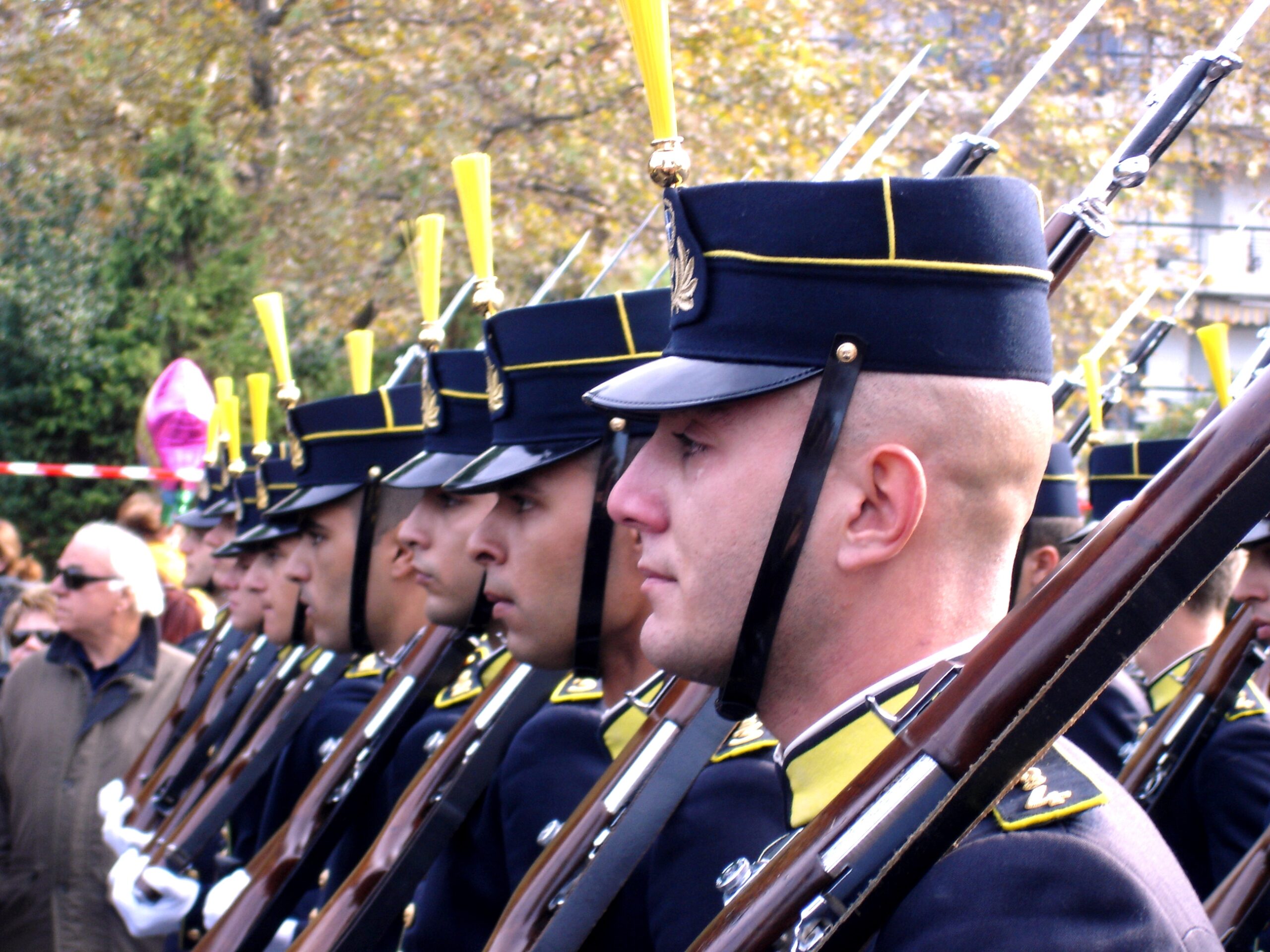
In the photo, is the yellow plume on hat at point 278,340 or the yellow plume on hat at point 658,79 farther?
the yellow plume on hat at point 278,340

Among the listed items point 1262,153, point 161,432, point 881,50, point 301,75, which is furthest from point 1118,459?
point 301,75

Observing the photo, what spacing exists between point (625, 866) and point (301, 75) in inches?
517

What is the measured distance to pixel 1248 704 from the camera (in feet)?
11.8

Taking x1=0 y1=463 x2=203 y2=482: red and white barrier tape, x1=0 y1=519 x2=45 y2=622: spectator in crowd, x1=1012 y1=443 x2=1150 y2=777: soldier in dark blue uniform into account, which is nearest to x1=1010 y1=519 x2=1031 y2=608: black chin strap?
x1=1012 y1=443 x2=1150 y2=777: soldier in dark blue uniform

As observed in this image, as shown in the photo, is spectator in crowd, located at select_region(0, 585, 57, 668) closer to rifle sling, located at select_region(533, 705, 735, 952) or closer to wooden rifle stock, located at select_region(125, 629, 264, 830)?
wooden rifle stock, located at select_region(125, 629, 264, 830)

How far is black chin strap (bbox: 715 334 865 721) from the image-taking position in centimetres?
162

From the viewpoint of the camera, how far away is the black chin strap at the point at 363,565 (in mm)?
4254

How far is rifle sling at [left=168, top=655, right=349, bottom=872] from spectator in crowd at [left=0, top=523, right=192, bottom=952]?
1028 millimetres

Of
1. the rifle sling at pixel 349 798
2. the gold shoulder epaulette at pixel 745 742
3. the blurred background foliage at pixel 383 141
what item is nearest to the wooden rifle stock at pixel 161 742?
the rifle sling at pixel 349 798

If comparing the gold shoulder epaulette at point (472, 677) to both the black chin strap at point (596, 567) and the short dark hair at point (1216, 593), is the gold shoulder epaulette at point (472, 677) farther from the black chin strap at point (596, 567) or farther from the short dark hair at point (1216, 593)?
the short dark hair at point (1216, 593)

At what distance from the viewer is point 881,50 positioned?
11.2 metres

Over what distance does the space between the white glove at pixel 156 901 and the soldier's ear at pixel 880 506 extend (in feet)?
11.4

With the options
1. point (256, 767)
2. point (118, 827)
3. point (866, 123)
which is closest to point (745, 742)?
point (866, 123)

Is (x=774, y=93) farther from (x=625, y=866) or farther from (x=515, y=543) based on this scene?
(x=625, y=866)
